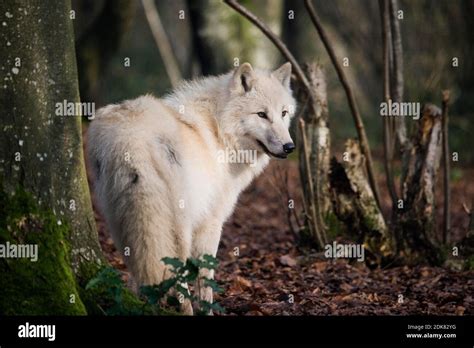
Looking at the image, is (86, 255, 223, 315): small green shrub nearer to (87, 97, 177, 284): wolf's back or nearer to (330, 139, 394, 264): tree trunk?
(87, 97, 177, 284): wolf's back

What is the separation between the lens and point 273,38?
7.73m

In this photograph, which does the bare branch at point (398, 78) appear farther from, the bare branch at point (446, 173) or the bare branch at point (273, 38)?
the bare branch at point (273, 38)

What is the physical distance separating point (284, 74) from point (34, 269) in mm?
3429

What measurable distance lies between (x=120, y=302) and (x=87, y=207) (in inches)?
35.6

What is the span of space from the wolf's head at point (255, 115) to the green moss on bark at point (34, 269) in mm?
2245

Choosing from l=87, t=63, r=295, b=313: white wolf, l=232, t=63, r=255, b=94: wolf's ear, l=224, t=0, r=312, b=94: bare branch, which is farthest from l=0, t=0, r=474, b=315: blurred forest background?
l=232, t=63, r=255, b=94: wolf's ear

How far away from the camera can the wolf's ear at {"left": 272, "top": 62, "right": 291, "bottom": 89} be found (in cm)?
726

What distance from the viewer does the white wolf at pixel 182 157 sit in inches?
204

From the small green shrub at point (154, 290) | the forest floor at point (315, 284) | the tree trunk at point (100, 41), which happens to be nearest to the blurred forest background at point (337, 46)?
the tree trunk at point (100, 41)

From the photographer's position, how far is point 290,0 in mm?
20109

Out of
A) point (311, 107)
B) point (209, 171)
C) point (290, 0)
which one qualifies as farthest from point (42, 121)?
point (290, 0)

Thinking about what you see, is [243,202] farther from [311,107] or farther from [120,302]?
[120,302]

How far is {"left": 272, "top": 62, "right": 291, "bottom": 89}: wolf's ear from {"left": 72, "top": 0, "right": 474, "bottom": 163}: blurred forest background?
1.35 metres

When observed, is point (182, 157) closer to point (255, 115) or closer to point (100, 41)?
point (255, 115)
